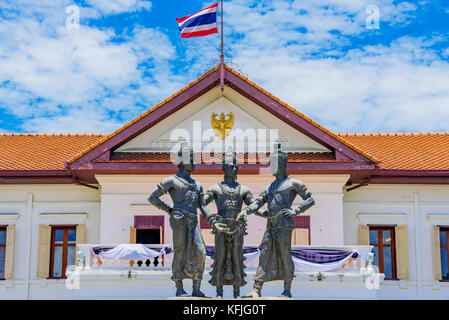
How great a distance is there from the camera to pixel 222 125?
19844mm

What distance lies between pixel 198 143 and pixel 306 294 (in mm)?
5706

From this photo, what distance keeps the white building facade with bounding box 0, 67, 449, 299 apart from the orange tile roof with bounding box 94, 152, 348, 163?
0.03 m

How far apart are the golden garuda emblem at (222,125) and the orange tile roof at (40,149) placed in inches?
175

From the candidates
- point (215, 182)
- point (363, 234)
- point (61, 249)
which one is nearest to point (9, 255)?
point (61, 249)

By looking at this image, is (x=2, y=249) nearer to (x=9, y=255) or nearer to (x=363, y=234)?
(x=9, y=255)

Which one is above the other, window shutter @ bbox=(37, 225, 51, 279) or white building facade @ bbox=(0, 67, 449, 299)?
white building facade @ bbox=(0, 67, 449, 299)

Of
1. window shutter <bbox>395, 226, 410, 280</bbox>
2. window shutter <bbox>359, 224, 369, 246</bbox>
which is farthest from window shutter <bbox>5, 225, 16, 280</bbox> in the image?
window shutter <bbox>395, 226, 410, 280</bbox>

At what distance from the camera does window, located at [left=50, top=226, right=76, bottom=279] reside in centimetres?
2023

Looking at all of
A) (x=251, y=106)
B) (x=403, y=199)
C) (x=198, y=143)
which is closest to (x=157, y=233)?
(x=198, y=143)

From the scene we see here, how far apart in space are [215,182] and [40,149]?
6359 mm

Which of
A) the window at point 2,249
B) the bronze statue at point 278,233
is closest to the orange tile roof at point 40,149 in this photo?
the window at point 2,249

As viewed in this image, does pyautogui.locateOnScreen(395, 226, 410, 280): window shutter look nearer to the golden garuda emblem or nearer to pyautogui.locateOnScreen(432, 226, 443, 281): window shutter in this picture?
pyautogui.locateOnScreen(432, 226, 443, 281): window shutter

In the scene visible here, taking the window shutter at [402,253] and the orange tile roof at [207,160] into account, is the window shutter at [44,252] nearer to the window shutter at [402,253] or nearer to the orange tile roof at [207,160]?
the orange tile roof at [207,160]

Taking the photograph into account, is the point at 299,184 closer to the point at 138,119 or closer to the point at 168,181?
the point at 168,181
